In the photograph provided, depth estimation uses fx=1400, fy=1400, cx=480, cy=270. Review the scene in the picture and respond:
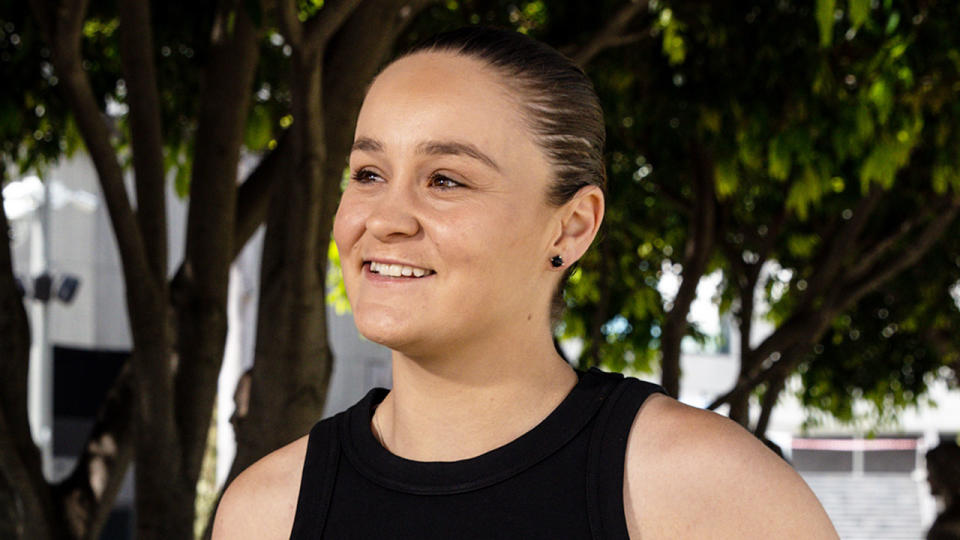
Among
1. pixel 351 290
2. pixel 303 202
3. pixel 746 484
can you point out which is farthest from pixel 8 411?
pixel 746 484

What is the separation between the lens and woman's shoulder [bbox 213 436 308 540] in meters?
1.95

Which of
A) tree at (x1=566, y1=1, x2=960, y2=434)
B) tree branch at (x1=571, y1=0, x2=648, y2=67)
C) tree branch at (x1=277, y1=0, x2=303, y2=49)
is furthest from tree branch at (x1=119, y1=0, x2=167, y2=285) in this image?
tree at (x1=566, y1=1, x2=960, y2=434)

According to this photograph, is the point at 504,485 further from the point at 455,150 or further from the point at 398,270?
the point at 455,150

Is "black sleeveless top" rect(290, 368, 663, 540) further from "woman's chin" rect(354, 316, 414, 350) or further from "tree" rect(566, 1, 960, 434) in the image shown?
"tree" rect(566, 1, 960, 434)

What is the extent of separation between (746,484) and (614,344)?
11437 millimetres

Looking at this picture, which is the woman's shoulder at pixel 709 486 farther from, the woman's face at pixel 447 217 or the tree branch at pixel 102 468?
the tree branch at pixel 102 468

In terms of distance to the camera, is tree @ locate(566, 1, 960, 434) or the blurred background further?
tree @ locate(566, 1, 960, 434)

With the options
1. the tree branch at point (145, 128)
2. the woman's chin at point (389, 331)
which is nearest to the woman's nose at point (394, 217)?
the woman's chin at point (389, 331)

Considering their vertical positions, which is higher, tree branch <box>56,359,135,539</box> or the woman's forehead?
the woman's forehead

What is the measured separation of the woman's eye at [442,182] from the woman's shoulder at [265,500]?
1.48 feet

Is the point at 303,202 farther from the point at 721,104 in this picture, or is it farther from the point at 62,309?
the point at 62,309

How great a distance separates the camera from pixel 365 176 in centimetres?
191

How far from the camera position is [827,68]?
666 cm

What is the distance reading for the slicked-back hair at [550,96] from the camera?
1.86 m
